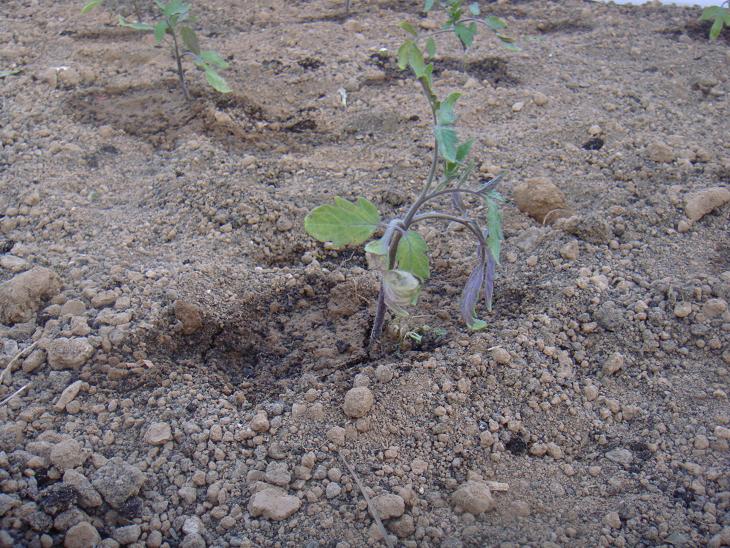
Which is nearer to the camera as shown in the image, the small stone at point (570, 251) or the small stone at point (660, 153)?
the small stone at point (570, 251)

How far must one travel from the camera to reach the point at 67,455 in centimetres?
140

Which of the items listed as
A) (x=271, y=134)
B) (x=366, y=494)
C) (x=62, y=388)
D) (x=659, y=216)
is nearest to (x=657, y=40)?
(x=659, y=216)

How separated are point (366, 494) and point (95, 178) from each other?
1654mm

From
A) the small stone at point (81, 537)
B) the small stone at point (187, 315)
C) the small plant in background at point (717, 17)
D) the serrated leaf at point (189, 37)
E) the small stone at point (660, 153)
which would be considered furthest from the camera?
the small plant in background at point (717, 17)

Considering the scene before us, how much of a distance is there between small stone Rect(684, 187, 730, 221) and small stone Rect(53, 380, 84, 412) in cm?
189

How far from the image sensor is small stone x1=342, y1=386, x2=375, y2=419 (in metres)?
1.56

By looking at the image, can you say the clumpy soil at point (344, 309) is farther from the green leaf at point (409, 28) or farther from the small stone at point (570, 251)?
the green leaf at point (409, 28)

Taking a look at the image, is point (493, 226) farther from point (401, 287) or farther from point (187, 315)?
point (187, 315)

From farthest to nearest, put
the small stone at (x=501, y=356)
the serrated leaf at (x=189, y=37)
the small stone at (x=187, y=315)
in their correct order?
the serrated leaf at (x=189, y=37) → the small stone at (x=187, y=315) → the small stone at (x=501, y=356)

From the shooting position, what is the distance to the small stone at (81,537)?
1.24m

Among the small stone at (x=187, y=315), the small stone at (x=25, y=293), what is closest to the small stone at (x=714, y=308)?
the small stone at (x=187, y=315)

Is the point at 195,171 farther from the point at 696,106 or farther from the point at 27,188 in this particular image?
the point at 696,106

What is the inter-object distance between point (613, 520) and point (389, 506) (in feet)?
1.49

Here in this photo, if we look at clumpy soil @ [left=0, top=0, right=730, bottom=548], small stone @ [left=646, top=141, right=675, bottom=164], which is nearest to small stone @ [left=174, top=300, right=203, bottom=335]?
clumpy soil @ [left=0, top=0, right=730, bottom=548]
